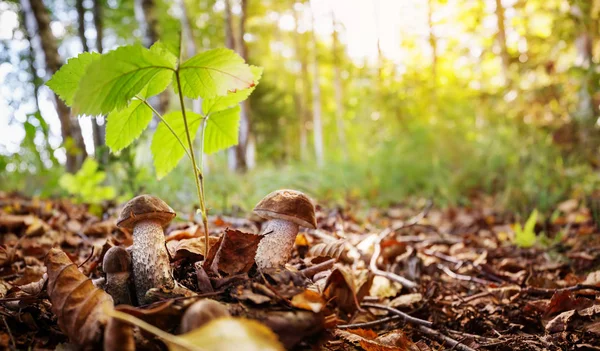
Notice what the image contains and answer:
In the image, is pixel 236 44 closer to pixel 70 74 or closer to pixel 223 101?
pixel 223 101

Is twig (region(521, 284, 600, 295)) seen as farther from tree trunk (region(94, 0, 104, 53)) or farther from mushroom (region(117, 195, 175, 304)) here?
tree trunk (region(94, 0, 104, 53))

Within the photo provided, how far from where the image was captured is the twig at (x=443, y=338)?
1.39m

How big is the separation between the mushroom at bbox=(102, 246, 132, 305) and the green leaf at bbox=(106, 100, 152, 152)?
1.23ft

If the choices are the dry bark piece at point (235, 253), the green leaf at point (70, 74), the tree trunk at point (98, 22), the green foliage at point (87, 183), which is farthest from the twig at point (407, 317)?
the tree trunk at point (98, 22)

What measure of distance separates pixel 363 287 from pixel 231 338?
1183 millimetres

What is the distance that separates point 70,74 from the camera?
1215 mm

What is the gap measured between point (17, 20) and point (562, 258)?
1417 centimetres

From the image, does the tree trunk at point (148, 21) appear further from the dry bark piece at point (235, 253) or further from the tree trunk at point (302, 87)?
the tree trunk at point (302, 87)

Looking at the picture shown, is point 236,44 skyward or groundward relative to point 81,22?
groundward

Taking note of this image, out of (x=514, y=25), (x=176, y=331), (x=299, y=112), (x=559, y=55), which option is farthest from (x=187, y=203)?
(x=299, y=112)

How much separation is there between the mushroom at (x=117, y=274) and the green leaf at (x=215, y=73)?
52 centimetres

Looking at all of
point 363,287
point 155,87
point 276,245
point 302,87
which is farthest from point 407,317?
point 302,87

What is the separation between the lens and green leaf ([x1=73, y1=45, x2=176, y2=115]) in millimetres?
1001

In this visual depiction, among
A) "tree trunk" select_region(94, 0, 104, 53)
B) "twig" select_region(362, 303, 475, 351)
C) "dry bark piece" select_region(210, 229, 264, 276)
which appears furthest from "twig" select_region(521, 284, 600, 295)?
"tree trunk" select_region(94, 0, 104, 53)
